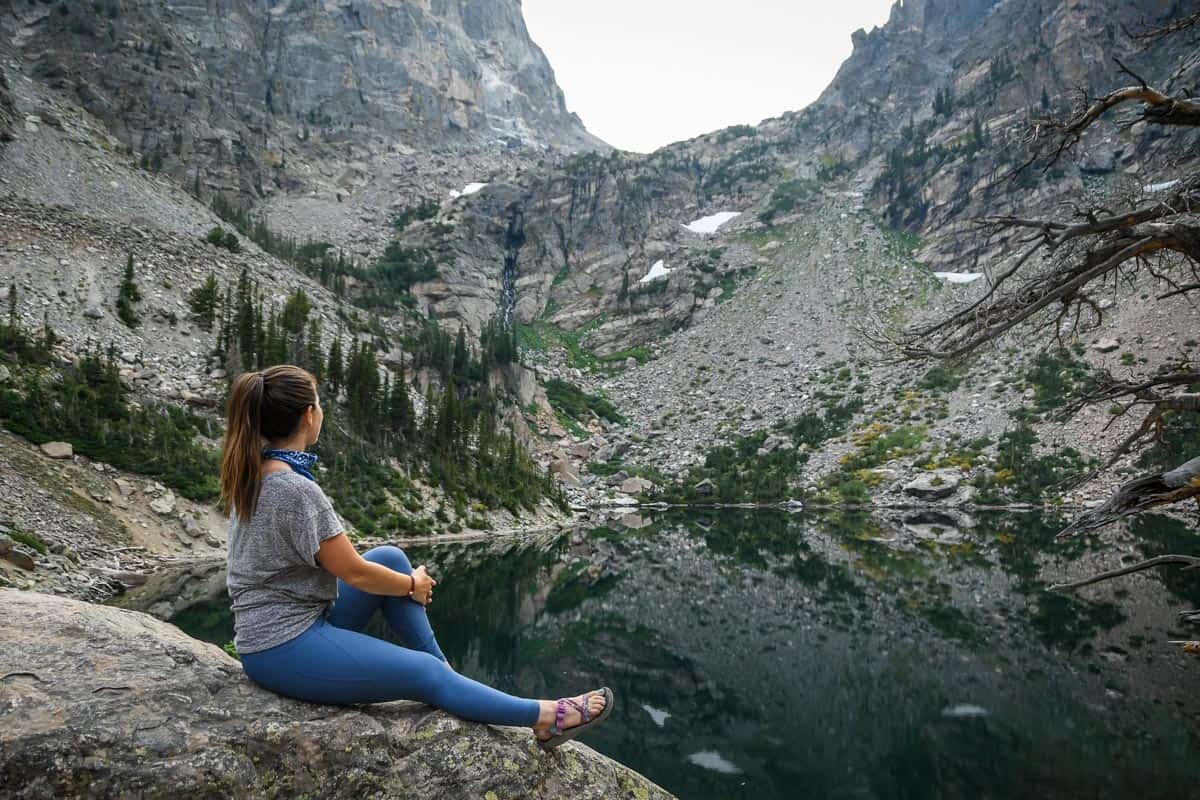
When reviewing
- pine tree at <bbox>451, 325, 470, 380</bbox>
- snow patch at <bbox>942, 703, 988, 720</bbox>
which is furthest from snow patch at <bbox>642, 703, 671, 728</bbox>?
pine tree at <bbox>451, 325, 470, 380</bbox>

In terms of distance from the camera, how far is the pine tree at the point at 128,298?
1248 inches

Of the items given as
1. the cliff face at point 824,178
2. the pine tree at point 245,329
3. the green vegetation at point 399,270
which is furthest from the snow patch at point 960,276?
the pine tree at point 245,329

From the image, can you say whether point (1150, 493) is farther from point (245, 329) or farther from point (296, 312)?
point (296, 312)

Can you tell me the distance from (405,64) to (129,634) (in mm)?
145742

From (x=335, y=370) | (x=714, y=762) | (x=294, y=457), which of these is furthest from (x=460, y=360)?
(x=294, y=457)

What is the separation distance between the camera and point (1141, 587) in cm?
1761

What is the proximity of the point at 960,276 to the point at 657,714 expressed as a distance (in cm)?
8738

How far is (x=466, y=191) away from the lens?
109500mm

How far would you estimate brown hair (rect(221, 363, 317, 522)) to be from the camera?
276 centimetres

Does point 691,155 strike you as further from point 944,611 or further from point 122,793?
point 122,793

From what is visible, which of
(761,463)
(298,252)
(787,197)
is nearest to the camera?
(761,463)

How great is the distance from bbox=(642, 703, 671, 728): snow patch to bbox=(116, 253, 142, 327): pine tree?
34.7 meters

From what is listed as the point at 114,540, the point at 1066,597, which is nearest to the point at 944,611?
the point at 1066,597

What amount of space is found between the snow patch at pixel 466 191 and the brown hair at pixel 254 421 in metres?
109
